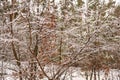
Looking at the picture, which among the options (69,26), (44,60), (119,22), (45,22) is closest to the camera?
(45,22)

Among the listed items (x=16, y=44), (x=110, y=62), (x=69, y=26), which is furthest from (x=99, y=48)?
(x=110, y=62)

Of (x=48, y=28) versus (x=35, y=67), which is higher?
(x=48, y=28)

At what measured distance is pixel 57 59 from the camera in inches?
207

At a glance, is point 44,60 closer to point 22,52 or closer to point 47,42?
point 47,42

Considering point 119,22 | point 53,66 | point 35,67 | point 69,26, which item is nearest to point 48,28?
point 35,67

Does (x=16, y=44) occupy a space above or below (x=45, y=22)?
below

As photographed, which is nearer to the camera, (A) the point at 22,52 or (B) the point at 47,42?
→ (B) the point at 47,42

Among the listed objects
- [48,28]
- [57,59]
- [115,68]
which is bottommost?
[115,68]

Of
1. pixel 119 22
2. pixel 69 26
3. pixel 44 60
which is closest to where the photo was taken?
pixel 44 60

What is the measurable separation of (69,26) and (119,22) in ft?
4.58

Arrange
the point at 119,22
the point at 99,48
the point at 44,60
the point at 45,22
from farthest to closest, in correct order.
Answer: the point at 99,48, the point at 119,22, the point at 44,60, the point at 45,22

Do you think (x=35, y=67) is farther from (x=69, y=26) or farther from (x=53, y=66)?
(x=69, y=26)

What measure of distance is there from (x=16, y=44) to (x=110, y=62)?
6.59 metres

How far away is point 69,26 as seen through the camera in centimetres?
587
